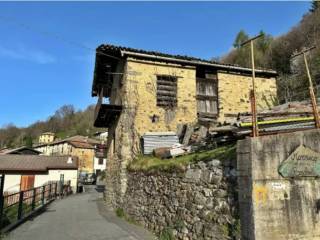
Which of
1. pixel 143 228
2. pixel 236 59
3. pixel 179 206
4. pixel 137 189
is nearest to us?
pixel 179 206

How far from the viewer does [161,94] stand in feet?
49.9

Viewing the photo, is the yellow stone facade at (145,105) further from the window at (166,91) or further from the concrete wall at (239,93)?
the window at (166,91)

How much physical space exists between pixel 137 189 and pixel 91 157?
4753 centimetres

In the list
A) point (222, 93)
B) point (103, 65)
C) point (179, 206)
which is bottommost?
point (179, 206)

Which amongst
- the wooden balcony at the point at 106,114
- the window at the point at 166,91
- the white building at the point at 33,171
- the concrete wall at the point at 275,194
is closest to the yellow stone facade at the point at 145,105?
the window at the point at 166,91

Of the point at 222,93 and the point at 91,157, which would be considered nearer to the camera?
the point at 222,93

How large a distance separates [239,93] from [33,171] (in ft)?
74.6

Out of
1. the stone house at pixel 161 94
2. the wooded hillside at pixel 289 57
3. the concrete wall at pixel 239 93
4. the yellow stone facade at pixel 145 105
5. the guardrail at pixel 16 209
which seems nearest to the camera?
the guardrail at pixel 16 209

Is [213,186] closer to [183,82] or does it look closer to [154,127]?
[154,127]

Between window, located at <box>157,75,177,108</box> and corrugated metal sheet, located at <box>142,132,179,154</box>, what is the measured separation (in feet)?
5.76

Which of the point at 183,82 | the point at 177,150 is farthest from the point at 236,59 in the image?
the point at 177,150

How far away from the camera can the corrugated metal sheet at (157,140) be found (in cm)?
1350

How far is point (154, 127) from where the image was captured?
580 inches

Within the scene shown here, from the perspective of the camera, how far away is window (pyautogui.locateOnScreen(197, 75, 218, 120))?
52.5ft
